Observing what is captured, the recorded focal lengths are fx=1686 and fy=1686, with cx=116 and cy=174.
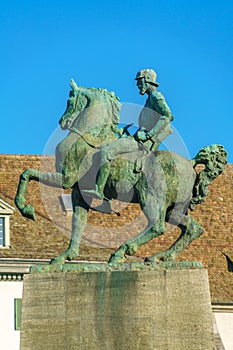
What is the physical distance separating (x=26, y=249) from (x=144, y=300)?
29314mm

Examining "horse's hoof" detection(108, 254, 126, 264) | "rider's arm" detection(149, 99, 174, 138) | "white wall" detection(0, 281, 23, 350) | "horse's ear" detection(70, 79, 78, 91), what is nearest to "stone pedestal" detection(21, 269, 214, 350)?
"horse's hoof" detection(108, 254, 126, 264)

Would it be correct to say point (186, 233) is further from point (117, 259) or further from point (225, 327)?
point (225, 327)

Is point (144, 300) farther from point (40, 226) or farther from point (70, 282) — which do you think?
point (40, 226)

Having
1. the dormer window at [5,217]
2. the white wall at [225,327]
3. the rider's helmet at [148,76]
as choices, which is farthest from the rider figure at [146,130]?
the white wall at [225,327]

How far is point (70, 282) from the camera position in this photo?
22.7m

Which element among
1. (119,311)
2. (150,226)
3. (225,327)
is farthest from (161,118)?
(225,327)

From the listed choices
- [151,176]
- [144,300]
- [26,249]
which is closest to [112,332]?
[144,300]

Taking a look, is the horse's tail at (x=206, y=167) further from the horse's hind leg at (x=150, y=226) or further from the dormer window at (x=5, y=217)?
the dormer window at (x=5, y=217)

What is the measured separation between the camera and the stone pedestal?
22.2m

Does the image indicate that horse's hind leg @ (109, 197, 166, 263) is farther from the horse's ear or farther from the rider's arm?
the horse's ear

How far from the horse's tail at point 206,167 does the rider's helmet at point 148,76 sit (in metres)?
1.19

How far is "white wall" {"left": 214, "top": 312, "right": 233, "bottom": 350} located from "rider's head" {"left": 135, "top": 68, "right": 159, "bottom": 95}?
113 feet

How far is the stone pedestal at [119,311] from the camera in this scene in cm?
2222

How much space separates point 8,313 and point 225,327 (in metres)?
10.4
